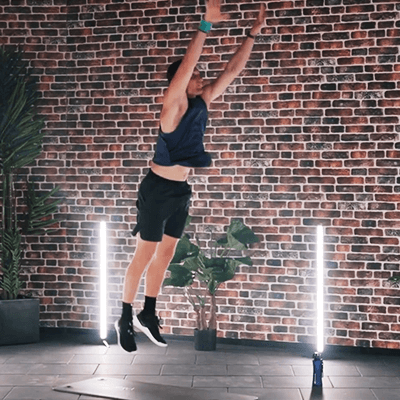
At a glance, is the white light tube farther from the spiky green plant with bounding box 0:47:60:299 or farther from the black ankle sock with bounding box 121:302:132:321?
the spiky green plant with bounding box 0:47:60:299

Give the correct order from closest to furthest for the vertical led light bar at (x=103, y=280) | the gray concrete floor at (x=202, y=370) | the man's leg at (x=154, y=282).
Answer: the man's leg at (x=154, y=282) → the gray concrete floor at (x=202, y=370) → the vertical led light bar at (x=103, y=280)

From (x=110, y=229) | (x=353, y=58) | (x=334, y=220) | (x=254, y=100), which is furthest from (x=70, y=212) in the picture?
(x=353, y=58)

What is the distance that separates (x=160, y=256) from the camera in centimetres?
362

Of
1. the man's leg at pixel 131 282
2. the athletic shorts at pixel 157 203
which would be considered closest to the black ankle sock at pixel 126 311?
the man's leg at pixel 131 282

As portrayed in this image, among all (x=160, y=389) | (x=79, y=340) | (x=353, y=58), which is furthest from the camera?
(x=79, y=340)

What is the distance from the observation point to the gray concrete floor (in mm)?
4699

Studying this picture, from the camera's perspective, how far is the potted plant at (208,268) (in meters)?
5.64

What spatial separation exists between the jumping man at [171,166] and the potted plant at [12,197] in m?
2.63

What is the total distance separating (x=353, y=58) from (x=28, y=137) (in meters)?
2.81

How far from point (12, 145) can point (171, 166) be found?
2.92 meters

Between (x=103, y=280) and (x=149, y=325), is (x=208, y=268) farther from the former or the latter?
(x=149, y=325)

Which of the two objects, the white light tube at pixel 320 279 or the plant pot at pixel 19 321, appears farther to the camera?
the plant pot at pixel 19 321

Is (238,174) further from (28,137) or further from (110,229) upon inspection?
(28,137)

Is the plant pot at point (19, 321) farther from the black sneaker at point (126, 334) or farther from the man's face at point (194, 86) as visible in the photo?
the man's face at point (194, 86)
